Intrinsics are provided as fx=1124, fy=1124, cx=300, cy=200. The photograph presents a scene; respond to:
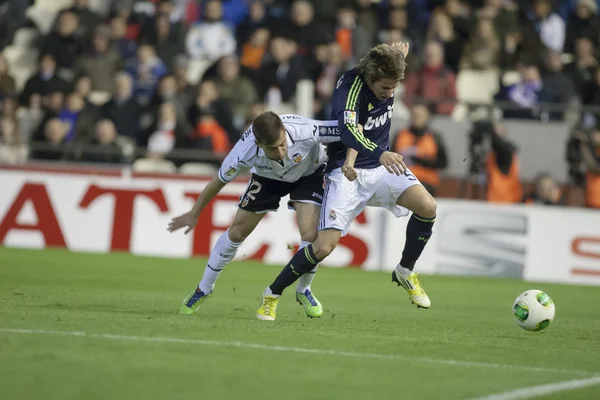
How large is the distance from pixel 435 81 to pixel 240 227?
383 inches

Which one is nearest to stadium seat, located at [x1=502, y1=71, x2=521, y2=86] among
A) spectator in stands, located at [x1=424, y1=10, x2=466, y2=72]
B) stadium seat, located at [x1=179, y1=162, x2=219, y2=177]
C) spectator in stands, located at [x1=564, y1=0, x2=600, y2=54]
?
spectator in stands, located at [x1=424, y1=10, x2=466, y2=72]


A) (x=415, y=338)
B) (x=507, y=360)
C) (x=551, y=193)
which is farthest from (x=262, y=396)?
(x=551, y=193)

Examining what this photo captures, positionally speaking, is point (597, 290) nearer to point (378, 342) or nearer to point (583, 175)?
point (583, 175)

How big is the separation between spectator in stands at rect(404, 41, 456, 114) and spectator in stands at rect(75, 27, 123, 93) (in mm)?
5637

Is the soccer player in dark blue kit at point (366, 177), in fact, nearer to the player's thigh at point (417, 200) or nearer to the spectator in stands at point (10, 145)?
the player's thigh at point (417, 200)

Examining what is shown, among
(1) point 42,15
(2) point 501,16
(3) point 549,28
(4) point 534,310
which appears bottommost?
(4) point 534,310

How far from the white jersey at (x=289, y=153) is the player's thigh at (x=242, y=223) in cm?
41

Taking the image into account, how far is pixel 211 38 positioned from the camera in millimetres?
20875

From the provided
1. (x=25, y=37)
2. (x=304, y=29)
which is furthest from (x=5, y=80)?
(x=304, y=29)

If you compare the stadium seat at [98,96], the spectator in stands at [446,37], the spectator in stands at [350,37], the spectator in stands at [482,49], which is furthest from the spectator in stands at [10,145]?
the spectator in stands at [482,49]

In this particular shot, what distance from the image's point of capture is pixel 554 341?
870 cm

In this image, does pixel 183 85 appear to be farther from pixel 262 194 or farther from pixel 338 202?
pixel 338 202

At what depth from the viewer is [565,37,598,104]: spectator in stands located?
18.7 m

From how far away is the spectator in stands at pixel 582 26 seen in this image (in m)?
19.6
